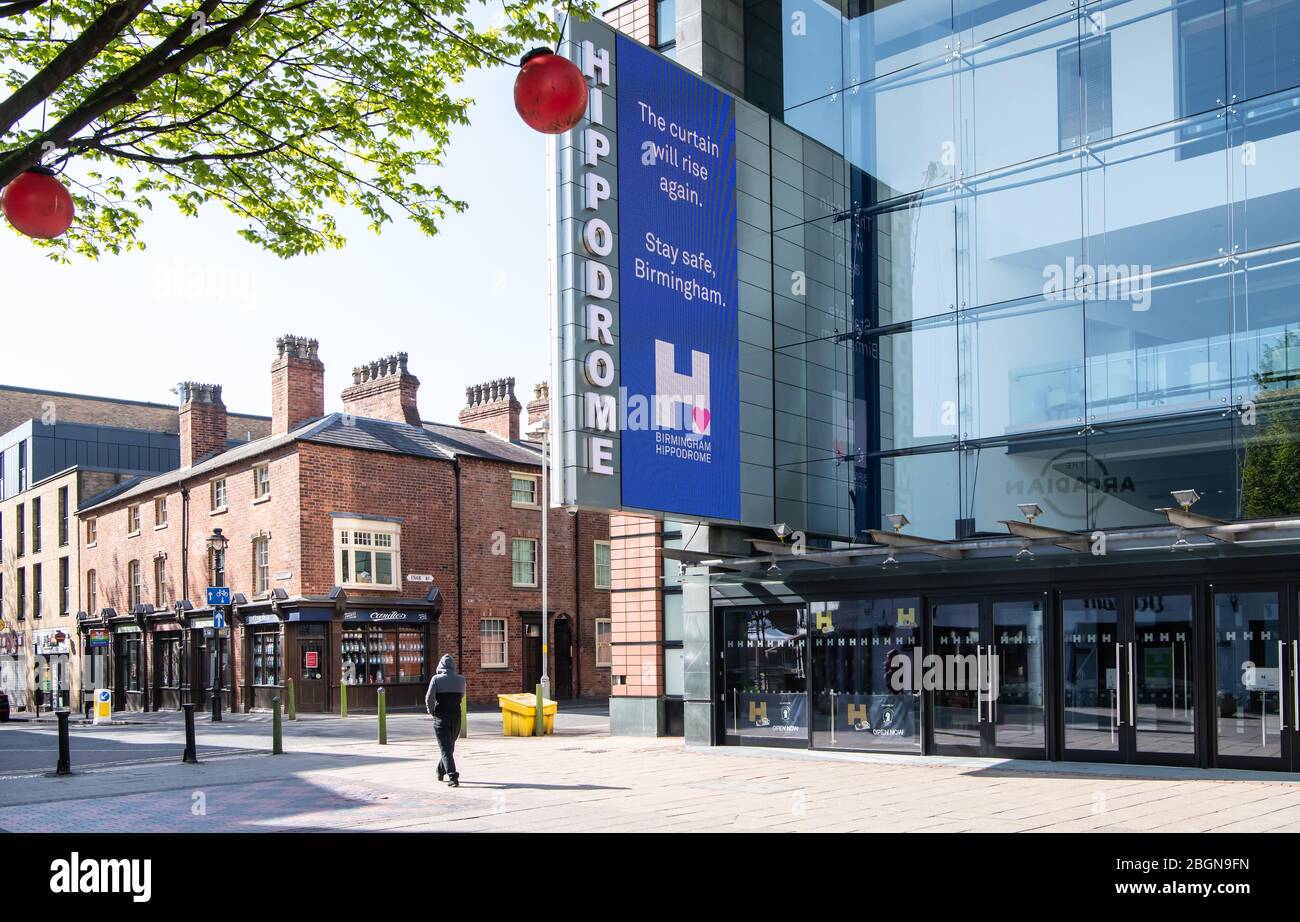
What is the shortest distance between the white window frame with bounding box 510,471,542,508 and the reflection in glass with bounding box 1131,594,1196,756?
27675 mm

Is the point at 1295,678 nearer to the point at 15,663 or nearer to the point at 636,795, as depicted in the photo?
the point at 636,795

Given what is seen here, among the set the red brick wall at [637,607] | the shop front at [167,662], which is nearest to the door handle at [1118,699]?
the red brick wall at [637,607]

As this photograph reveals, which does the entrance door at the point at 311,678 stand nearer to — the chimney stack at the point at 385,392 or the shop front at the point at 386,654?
the shop front at the point at 386,654

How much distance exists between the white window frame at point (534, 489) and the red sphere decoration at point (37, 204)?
33.3 metres

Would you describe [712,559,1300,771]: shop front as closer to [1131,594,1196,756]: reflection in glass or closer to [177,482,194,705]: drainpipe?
[1131,594,1196,756]: reflection in glass

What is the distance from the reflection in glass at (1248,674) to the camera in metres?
15.0

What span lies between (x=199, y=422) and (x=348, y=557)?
10.5m

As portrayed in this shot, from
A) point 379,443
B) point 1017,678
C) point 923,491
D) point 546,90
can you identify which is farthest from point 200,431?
point 546,90

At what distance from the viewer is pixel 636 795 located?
14266mm

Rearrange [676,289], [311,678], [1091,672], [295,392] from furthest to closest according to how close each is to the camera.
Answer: [295,392] < [311,678] < [676,289] < [1091,672]

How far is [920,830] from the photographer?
11.1 meters

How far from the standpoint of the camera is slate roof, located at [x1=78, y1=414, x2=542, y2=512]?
36375mm

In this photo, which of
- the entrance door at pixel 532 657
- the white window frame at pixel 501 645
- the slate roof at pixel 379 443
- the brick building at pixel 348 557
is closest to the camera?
the brick building at pixel 348 557

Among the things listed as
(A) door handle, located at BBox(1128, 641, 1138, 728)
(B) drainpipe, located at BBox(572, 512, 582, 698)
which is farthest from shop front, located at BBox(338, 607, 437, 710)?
(A) door handle, located at BBox(1128, 641, 1138, 728)
